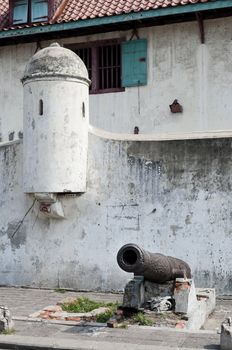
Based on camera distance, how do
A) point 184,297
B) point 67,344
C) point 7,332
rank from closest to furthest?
point 67,344 → point 7,332 → point 184,297

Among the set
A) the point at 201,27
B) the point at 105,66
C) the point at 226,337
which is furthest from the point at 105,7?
the point at 226,337

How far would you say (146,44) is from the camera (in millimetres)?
16406

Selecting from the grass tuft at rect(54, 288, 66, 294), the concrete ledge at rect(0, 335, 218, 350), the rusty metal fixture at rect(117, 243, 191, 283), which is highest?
the rusty metal fixture at rect(117, 243, 191, 283)

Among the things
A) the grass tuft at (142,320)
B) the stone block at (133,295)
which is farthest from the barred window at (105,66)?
the grass tuft at (142,320)

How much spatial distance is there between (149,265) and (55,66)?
557 cm

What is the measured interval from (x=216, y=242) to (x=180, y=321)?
3255mm

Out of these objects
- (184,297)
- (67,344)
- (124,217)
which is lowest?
(67,344)

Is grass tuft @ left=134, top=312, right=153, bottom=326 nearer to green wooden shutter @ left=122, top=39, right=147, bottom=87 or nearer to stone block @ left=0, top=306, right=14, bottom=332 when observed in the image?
stone block @ left=0, top=306, right=14, bottom=332

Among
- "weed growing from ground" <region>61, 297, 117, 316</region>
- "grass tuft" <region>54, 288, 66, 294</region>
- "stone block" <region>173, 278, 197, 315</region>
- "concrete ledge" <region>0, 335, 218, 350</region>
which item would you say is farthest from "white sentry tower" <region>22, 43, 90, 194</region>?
"concrete ledge" <region>0, 335, 218, 350</region>

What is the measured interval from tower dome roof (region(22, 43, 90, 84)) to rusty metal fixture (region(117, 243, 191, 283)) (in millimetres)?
4950

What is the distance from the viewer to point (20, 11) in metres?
17.9

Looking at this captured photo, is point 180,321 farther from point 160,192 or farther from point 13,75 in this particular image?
point 13,75

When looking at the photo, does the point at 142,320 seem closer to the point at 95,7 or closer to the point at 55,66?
the point at 55,66

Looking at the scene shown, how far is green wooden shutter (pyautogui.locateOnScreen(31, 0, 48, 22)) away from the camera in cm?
1759
